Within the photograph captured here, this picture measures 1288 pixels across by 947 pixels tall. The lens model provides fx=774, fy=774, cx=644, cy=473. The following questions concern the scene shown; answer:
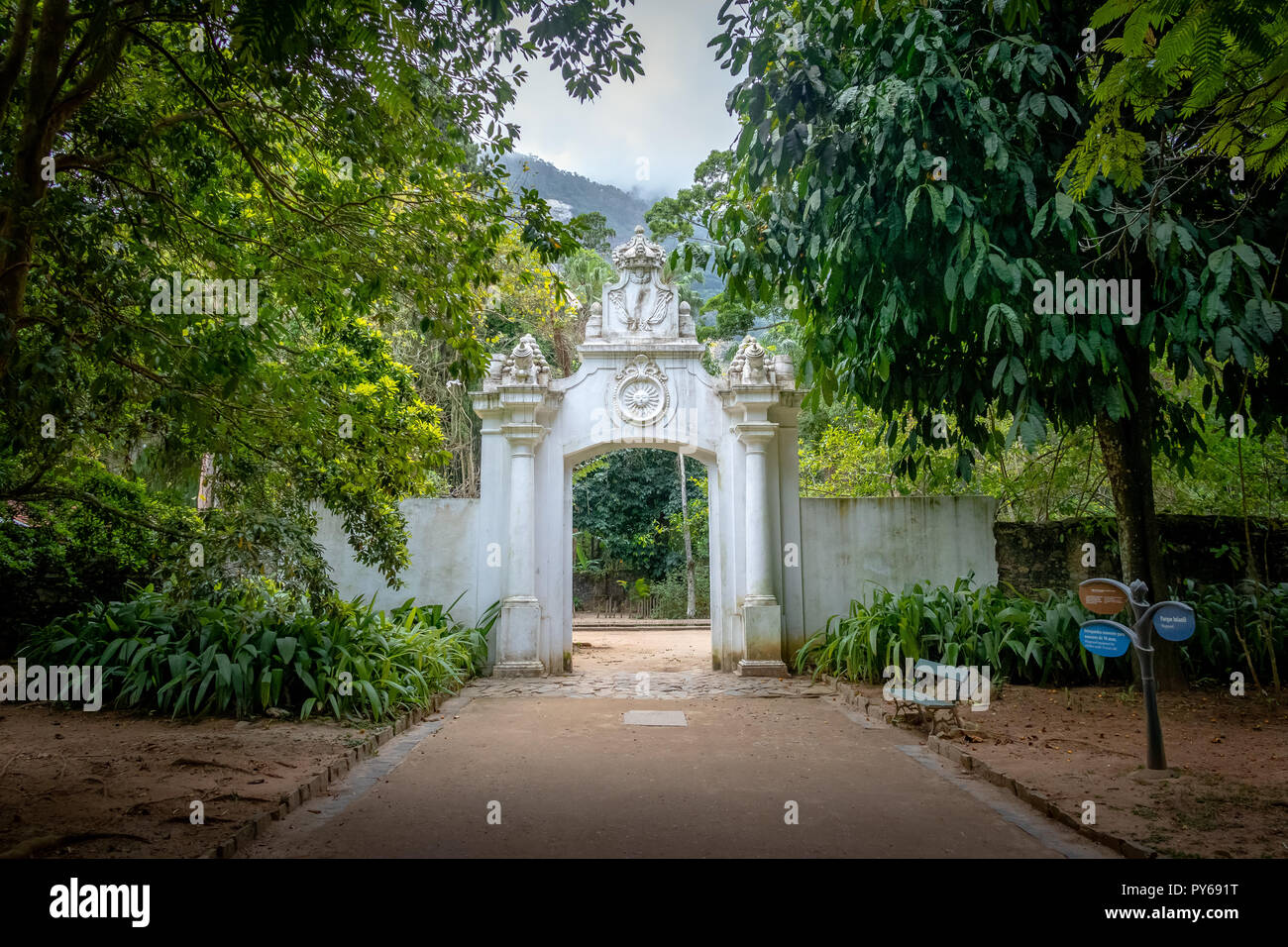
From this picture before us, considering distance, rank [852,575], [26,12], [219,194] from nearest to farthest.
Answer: [26,12]
[219,194]
[852,575]

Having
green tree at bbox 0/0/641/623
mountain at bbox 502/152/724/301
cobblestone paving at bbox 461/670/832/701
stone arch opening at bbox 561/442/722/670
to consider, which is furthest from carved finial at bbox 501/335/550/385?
mountain at bbox 502/152/724/301

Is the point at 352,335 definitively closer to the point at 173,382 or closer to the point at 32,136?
the point at 173,382

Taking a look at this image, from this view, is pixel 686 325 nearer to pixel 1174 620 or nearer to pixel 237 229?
pixel 237 229

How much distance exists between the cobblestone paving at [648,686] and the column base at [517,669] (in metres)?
0.09

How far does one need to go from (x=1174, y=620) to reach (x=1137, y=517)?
9.24 ft

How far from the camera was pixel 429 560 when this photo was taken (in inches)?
Result: 403

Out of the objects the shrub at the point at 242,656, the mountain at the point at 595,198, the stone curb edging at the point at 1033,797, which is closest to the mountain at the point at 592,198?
the mountain at the point at 595,198

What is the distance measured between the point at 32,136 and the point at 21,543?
5.77 m

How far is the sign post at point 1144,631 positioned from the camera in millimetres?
4844

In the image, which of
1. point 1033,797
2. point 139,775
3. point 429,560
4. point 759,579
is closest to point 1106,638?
point 1033,797

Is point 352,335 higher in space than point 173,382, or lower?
higher

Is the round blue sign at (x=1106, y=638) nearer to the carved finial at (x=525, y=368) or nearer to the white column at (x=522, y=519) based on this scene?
the white column at (x=522, y=519)

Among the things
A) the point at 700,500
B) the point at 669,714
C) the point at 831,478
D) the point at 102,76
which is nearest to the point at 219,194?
the point at 102,76
